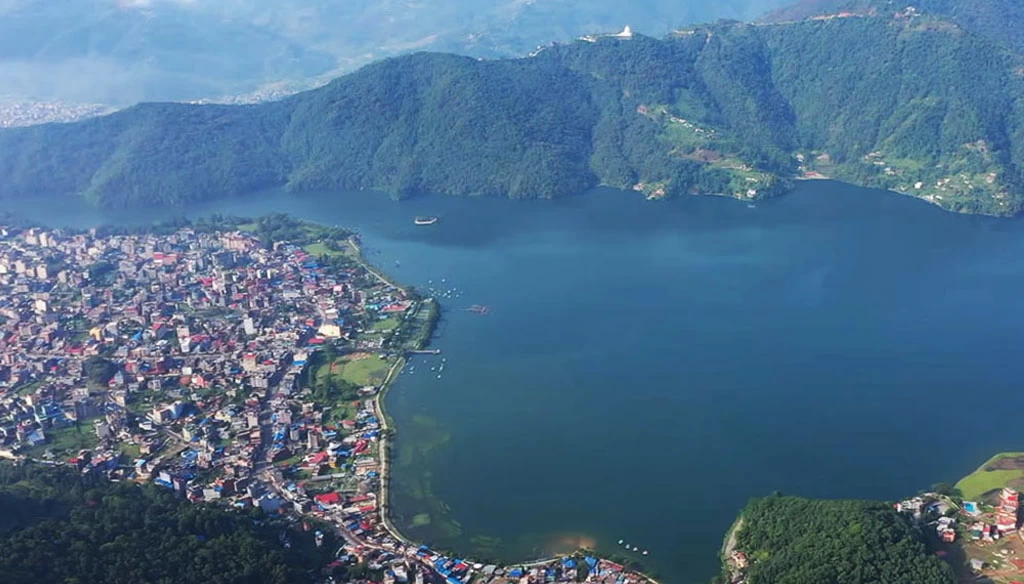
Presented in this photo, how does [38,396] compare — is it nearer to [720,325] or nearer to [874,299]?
[720,325]

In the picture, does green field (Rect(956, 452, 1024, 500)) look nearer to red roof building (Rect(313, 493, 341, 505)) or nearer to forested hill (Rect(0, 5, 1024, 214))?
red roof building (Rect(313, 493, 341, 505))

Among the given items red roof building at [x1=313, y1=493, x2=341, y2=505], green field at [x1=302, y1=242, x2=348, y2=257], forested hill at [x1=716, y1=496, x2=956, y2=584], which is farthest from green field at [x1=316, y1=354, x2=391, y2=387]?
forested hill at [x1=716, y1=496, x2=956, y2=584]

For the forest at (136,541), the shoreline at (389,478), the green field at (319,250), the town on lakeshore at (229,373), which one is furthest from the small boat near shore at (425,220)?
the forest at (136,541)

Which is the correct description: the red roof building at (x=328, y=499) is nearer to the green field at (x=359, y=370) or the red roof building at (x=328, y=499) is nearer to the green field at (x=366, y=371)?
the green field at (x=359, y=370)

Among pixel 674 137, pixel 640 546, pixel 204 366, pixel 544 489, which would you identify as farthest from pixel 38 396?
pixel 674 137

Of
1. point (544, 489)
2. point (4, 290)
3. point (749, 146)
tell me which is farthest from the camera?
point (749, 146)

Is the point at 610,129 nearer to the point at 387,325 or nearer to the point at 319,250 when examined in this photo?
the point at 319,250
